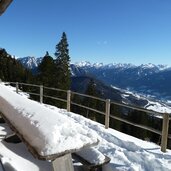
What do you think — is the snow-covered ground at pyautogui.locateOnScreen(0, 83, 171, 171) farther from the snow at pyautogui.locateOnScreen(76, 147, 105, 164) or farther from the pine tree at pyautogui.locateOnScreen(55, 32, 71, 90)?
the pine tree at pyautogui.locateOnScreen(55, 32, 71, 90)

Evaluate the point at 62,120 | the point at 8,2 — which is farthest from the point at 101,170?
the point at 8,2

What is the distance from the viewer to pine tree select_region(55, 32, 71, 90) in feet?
160

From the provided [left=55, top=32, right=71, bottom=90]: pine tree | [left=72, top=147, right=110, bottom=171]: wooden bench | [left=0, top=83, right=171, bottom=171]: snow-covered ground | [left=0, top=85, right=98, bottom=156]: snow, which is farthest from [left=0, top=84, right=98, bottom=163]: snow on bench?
[left=55, top=32, right=71, bottom=90]: pine tree

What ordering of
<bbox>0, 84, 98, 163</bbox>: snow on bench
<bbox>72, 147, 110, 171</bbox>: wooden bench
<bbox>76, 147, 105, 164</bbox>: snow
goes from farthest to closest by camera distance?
<bbox>76, 147, 105, 164</bbox>: snow → <bbox>72, 147, 110, 171</bbox>: wooden bench → <bbox>0, 84, 98, 163</bbox>: snow on bench

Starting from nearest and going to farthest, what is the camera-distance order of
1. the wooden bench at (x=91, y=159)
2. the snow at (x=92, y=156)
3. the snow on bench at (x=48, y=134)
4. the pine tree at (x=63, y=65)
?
the snow on bench at (x=48, y=134), the wooden bench at (x=91, y=159), the snow at (x=92, y=156), the pine tree at (x=63, y=65)

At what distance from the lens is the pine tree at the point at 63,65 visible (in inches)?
1922

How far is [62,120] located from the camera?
4.66 m

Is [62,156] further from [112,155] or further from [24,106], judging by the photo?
[112,155]

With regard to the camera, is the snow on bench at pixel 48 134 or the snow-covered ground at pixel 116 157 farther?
the snow-covered ground at pixel 116 157

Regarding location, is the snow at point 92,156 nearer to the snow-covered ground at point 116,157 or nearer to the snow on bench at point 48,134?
the snow-covered ground at point 116,157

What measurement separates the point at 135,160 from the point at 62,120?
2390 millimetres

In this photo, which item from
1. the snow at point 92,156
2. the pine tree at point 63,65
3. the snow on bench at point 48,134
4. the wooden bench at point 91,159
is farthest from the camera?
the pine tree at point 63,65

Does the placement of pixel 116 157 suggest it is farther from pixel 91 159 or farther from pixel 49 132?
pixel 49 132

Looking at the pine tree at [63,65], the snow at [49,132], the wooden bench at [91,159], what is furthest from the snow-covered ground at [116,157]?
the pine tree at [63,65]
